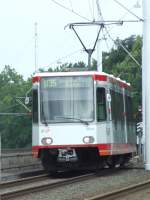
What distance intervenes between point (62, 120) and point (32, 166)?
7789mm

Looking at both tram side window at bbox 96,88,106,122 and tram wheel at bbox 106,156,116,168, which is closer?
tram side window at bbox 96,88,106,122

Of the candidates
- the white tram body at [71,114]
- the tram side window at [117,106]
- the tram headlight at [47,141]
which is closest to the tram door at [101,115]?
the white tram body at [71,114]

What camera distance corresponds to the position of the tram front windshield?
76.4ft

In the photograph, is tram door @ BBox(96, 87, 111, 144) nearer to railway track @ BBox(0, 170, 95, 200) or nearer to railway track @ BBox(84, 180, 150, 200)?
railway track @ BBox(0, 170, 95, 200)

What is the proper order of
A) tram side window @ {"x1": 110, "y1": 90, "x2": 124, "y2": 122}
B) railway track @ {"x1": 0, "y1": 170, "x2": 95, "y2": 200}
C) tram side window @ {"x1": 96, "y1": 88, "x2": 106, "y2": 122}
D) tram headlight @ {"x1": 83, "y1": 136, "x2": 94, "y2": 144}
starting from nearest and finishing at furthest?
railway track @ {"x1": 0, "y1": 170, "x2": 95, "y2": 200} < tram headlight @ {"x1": 83, "y1": 136, "x2": 94, "y2": 144} < tram side window @ {"x1": 96, "y1": 88, "x2": 106, "y2": 122} < tram side window @ {"x1": 110, "y1": 90, "x2": 124, "y2": 122}

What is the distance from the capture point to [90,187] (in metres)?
19.4

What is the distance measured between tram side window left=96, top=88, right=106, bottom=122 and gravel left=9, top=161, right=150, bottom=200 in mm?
1951

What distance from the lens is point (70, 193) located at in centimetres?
1772

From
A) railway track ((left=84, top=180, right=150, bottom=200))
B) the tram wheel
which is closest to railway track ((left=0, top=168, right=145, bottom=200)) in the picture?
railway track ((left=84, top=180, right=150, bottom=200))

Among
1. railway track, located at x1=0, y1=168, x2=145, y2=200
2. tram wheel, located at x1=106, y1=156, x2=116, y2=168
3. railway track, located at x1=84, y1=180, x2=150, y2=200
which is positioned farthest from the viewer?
tram wheel, located at x1=106, y1=156, x2=116, y2=168

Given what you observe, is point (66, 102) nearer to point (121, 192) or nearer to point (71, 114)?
point (71, 114)

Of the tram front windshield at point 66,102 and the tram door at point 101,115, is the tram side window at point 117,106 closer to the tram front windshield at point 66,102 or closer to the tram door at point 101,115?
the tram door at point 101,115

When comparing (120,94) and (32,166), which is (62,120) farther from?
(32,166)

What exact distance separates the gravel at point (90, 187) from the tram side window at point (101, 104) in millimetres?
1951
